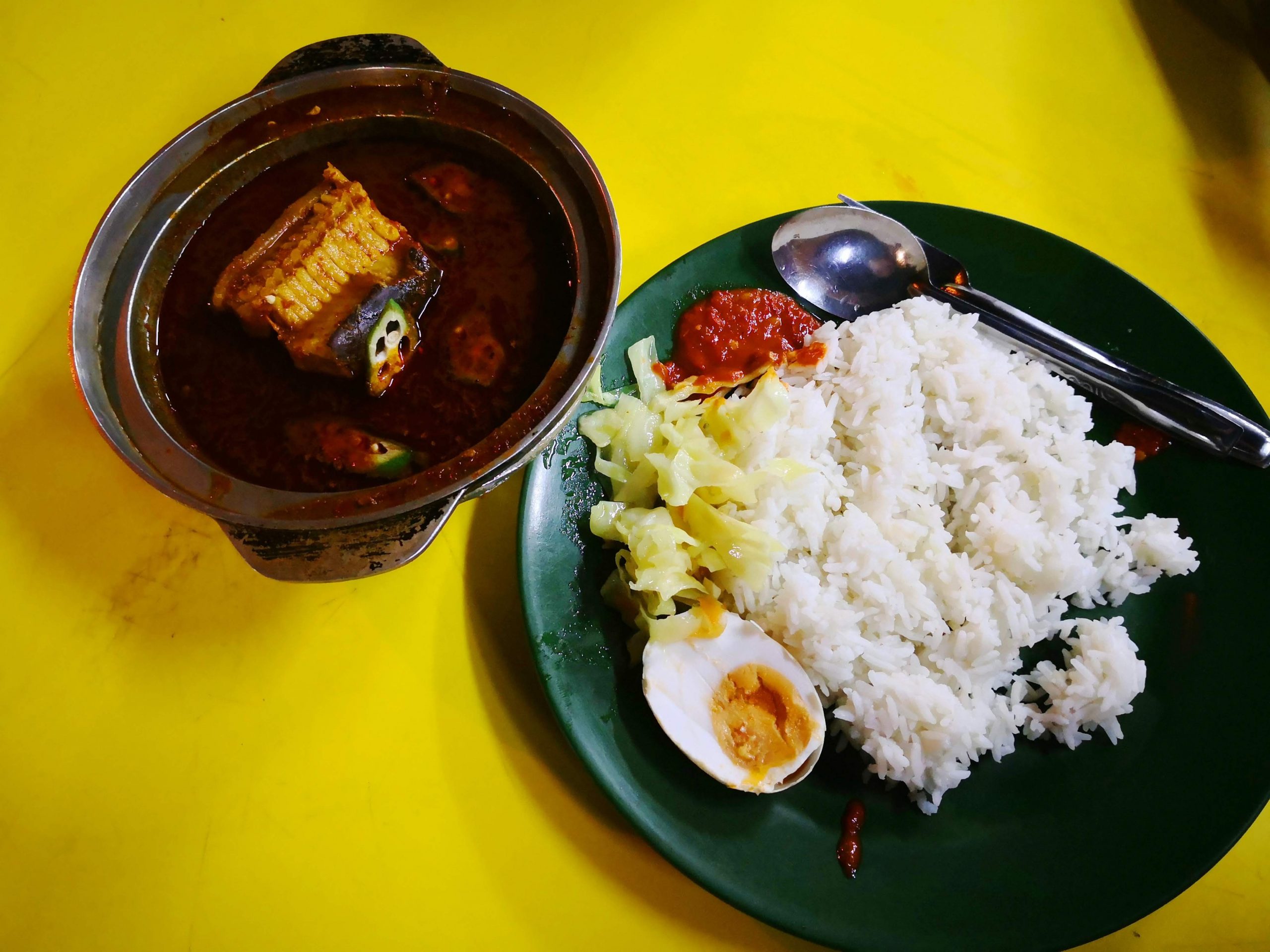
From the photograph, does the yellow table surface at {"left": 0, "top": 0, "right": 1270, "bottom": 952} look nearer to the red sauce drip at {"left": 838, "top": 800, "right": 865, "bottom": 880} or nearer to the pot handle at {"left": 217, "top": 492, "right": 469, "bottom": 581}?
the red sauce drip at {"left": 838, "top": 800, "right": 865, "bottom": 880}

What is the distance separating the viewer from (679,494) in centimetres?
201

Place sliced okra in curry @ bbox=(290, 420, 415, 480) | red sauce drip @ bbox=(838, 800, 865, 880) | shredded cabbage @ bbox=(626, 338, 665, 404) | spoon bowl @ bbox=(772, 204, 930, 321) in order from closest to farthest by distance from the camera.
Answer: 1. sliced okra in curry @ bbox=(290, 420, 415, 480)
2. red sauce drip @ bbox=(838, 800, 865, 880)
3. shredded cabbage @ bbox=(626, 338, 665, 404)
4. spoon bowl @ bbox=(772, 204, 930, 321)

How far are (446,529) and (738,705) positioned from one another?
→ 92cm

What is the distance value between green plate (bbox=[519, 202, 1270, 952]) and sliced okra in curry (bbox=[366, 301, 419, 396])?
0.43m

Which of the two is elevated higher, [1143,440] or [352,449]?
[1143,440]

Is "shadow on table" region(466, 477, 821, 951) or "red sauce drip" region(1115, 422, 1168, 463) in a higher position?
"red sauce drip" region(1115, 422, 1168, 463)

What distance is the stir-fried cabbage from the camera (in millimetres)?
1940

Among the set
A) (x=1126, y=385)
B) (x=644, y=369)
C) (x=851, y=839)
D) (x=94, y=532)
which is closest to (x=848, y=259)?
(x=644, y=369)

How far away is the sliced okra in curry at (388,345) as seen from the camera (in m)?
1.66

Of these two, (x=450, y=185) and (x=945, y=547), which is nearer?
(x=450, y=185)

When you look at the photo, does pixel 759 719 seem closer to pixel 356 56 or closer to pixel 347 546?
pixel 347 546

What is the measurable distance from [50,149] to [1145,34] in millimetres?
3951

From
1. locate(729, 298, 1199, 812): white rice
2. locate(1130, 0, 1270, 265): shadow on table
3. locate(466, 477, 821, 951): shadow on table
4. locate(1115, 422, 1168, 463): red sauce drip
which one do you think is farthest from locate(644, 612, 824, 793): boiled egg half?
locate(1130, 0, 1270, 265): shadow on table

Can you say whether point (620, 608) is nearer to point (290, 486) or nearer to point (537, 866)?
point (537, 866)
